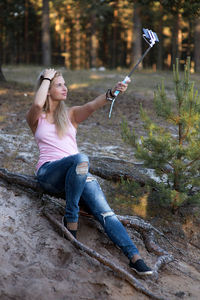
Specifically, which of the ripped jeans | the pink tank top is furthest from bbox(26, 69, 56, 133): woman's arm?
Answer: the ripped jeans

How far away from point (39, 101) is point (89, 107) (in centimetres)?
57

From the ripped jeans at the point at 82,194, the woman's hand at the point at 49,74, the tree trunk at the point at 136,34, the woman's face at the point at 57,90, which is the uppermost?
the tree trunk at the point at 136,34

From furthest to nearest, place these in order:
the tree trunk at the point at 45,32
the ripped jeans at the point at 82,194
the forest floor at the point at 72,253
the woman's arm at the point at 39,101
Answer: the tree trunk at the point at 45,32, the woman's arm at the point at 39,101, the ripped jeans at the point at 82,194, the forest floor at the point at 72,253

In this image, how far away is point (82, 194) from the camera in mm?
3848

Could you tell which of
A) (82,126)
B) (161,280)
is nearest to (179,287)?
(161,280)

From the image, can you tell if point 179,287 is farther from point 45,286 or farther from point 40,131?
point 40,131

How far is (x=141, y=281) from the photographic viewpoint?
346cm

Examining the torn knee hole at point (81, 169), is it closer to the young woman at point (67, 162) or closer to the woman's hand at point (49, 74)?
the young woman at point (67, 162)

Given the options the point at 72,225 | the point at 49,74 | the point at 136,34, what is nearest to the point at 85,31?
the point at 136,34

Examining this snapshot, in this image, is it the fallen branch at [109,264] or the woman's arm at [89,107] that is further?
the woman's arm at [89,107]

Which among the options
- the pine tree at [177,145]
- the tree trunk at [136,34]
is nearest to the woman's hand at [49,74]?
the pine tree at [177,145]

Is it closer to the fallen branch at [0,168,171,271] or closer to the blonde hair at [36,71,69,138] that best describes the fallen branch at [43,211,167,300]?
the fallen branch at [0,168,171,271]

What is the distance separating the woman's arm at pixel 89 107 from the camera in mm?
4008

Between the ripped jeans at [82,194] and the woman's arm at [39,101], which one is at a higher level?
the woman's arm at [39,101]
